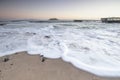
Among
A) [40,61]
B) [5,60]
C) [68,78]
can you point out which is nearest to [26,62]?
[40,61]

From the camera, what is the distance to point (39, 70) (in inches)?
159

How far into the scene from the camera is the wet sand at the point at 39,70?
141 inches

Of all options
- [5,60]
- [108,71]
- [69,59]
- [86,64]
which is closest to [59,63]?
[69,59]

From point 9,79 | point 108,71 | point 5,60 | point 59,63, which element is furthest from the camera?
point 5,60

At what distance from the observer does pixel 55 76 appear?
3.64 m

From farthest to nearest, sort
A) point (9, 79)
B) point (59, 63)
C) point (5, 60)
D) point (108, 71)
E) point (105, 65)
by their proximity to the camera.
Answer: point (5, 60) → point (59, 63) → point (105, 65) → point (108, 71) → point (9, 79)

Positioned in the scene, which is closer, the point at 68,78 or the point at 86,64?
the point at 68,78

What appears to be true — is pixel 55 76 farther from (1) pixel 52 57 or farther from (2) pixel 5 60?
(2) pixel 5 60

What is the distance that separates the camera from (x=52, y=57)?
530cm

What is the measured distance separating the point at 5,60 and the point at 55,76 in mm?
2201

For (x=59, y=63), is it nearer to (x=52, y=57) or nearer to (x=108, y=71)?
(x=52, y=57)

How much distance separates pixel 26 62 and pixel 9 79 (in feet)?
4.28

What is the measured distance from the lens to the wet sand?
141 inches

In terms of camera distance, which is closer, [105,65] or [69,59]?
[105,65]
